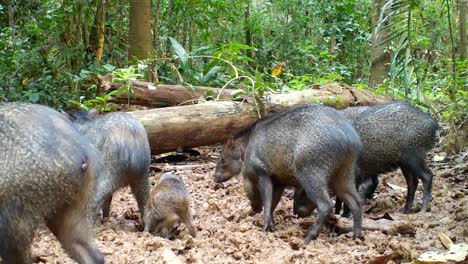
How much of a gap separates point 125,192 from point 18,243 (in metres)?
3.68

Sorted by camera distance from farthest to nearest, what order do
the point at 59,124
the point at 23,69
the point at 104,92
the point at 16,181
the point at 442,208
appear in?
the point at 23,69
the point at 104,92
the point at 442,208
the point at 59,124
the point at 16,181

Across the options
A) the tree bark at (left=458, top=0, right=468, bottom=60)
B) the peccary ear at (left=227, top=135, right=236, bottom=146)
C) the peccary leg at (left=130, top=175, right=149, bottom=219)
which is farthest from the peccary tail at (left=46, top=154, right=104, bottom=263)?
the tree bark at (left=458, top=0, right=468, bottom=60)

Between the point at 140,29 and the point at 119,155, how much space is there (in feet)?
14.0

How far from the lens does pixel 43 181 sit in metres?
3.42

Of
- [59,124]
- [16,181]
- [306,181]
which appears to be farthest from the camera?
[306,181]

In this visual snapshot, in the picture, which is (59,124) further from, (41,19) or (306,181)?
(41,19)

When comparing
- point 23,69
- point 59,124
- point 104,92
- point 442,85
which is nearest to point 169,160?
point 104,92

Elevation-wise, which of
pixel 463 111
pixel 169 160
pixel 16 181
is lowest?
pixel 169 160

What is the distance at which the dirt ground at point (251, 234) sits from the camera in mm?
4477

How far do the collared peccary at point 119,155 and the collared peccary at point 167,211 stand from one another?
0.27 metres

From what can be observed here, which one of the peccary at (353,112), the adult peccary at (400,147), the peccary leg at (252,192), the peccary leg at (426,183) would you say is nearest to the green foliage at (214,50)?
the peccary at (353,112)

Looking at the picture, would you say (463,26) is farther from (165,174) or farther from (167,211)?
(167,211)

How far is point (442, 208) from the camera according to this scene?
20.9ft

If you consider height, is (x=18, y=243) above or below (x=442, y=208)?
above
